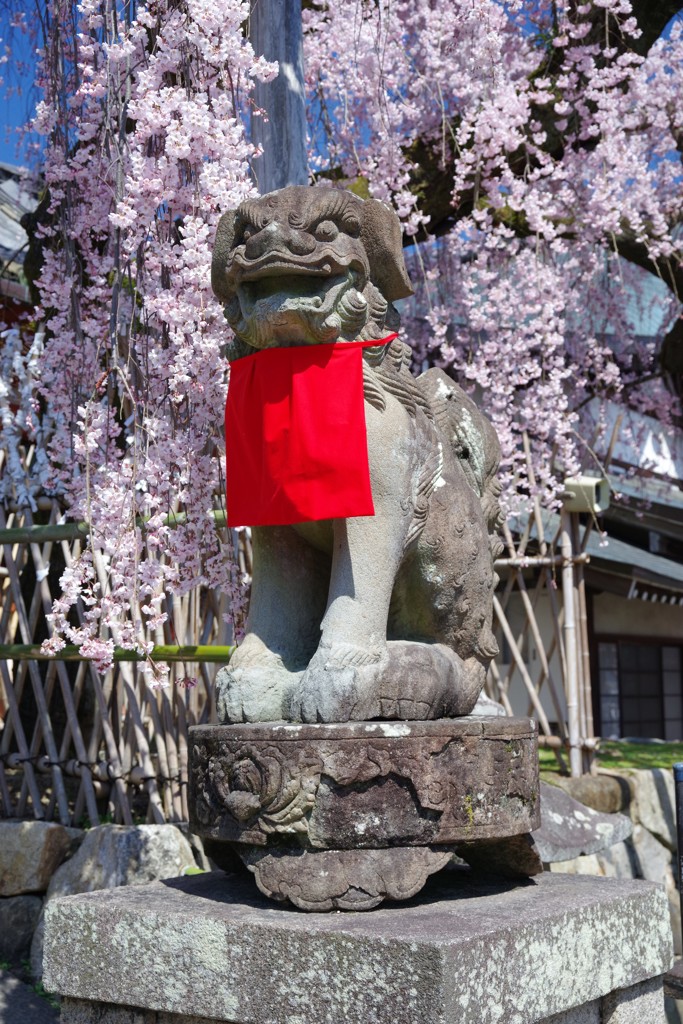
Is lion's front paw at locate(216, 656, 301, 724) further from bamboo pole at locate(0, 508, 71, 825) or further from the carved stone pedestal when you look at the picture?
bamboo pole at locate(0, 508, 71, 825)

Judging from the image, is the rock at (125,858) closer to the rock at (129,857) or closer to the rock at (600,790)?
the rock at (129,857)

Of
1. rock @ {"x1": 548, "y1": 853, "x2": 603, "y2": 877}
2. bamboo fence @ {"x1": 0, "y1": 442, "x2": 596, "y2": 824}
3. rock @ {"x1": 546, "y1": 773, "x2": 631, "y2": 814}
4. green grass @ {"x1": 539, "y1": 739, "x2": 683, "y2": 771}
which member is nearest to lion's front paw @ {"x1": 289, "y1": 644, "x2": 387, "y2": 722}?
bamboo fence @ {"x1": 0, "y1": 442, "x2": 596, "y2": 824}

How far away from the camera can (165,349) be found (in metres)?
4.08

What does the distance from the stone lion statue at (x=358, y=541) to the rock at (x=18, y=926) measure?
275cm

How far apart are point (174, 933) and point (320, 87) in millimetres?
5736

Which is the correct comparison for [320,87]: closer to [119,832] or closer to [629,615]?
[119,832]

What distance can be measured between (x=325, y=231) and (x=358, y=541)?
0.77m

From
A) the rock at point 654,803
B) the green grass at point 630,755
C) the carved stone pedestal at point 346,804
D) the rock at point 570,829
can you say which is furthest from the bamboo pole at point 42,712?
the rock at point 654,803

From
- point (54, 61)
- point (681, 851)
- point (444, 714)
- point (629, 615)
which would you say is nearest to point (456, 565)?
point (444, 714)

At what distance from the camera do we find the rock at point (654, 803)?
6.68 meters

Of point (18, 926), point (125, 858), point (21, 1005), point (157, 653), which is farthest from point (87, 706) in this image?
point (21, 1005)

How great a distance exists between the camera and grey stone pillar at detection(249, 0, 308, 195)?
179 inches

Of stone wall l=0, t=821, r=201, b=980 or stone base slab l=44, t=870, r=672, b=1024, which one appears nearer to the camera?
stone base slab l=44, t=870, r=672, b=1024

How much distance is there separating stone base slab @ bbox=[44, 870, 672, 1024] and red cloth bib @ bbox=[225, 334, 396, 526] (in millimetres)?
954
